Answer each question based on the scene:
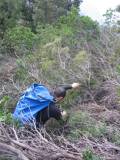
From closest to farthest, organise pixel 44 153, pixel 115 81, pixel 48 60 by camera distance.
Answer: pixel 44 153
pixel 115 81
pixel 48 60

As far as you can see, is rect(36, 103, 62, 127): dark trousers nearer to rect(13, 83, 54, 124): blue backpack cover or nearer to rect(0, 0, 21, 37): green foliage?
rect(13, 83, 54, 124): blue backpack cover

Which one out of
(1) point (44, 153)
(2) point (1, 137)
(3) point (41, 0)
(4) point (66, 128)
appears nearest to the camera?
(1) point (44, 153)

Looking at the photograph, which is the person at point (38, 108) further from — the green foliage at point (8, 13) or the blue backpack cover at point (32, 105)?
the green foliage at point (8, 13)

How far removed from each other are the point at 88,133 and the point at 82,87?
2.54m

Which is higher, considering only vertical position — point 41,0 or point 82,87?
point 41,0

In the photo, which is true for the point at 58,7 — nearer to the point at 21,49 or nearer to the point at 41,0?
the point at 41,0

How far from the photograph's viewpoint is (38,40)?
1212 centimetres

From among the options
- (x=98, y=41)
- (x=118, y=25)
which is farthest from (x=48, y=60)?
(x=118, y=25)

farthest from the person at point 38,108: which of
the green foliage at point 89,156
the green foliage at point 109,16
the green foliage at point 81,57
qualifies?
the green foliage at point 109,16

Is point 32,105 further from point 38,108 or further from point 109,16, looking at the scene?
point 109,16

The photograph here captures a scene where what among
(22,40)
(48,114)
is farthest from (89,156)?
(22,40)

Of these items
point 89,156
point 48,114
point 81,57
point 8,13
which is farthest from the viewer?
point 8,13

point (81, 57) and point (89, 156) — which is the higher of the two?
point (81, 57)

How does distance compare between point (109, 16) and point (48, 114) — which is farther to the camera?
point (109, 16)
